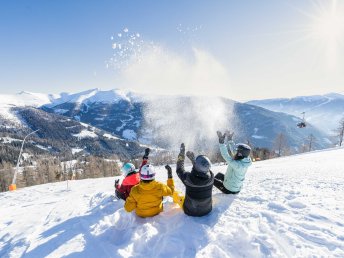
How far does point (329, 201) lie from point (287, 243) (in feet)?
12.1

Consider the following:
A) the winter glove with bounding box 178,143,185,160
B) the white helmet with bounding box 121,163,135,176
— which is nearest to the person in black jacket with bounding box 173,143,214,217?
the winter glove with bounding box 178,143,185,160

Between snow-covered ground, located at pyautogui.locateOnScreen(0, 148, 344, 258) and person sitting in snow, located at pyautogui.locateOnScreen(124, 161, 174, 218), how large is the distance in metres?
0.31

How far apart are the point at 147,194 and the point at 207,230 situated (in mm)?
2027

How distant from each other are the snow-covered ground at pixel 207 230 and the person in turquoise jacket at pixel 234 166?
1.71 feet

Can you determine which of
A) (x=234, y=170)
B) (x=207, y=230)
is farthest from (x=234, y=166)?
(x=207, y=230)

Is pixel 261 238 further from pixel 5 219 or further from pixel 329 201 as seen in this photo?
pixel 5 219

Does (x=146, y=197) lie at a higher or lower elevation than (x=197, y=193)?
lower

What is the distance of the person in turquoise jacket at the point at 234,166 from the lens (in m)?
9.72

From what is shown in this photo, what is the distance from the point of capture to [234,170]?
10070 millimetres

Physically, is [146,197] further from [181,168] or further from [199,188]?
[181,168]

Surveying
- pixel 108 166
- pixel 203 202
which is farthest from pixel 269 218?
pixel 108 166

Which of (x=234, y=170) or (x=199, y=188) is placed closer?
(x=199, y=188)

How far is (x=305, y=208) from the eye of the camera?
Answer: 28.4ft

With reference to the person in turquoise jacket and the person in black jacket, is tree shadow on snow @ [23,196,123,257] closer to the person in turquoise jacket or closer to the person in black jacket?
the person in black jacket
